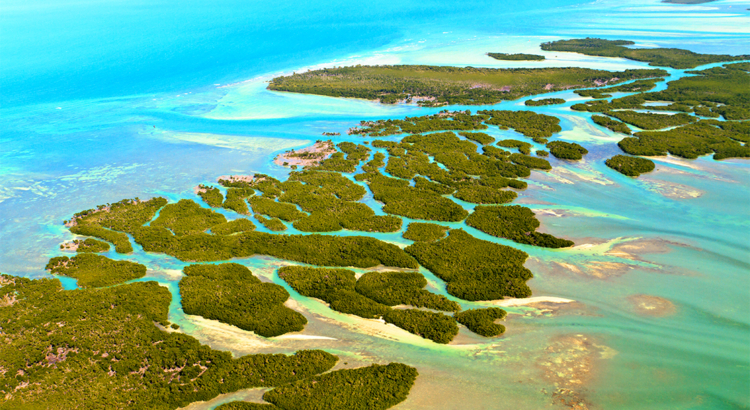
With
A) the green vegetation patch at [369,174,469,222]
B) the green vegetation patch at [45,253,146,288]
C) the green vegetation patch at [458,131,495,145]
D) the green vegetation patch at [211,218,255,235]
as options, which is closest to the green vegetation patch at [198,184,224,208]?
the green vegetation patch at [211,218,255,235]

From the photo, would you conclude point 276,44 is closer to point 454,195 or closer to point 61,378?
point 454,195

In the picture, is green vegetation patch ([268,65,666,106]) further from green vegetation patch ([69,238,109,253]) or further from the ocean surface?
green vegetation patch ([69,238,109,253])

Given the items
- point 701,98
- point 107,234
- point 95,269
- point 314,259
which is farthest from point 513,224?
point 701,98

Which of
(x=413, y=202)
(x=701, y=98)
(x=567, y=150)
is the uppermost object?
(x=701, y=98)

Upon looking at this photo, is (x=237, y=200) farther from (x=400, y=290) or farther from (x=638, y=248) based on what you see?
(x=638, y=248)

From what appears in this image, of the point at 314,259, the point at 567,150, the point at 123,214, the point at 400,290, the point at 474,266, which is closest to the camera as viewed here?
the point at 400,290

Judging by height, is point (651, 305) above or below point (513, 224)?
below

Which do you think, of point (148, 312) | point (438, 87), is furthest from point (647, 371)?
point (438, 87)
